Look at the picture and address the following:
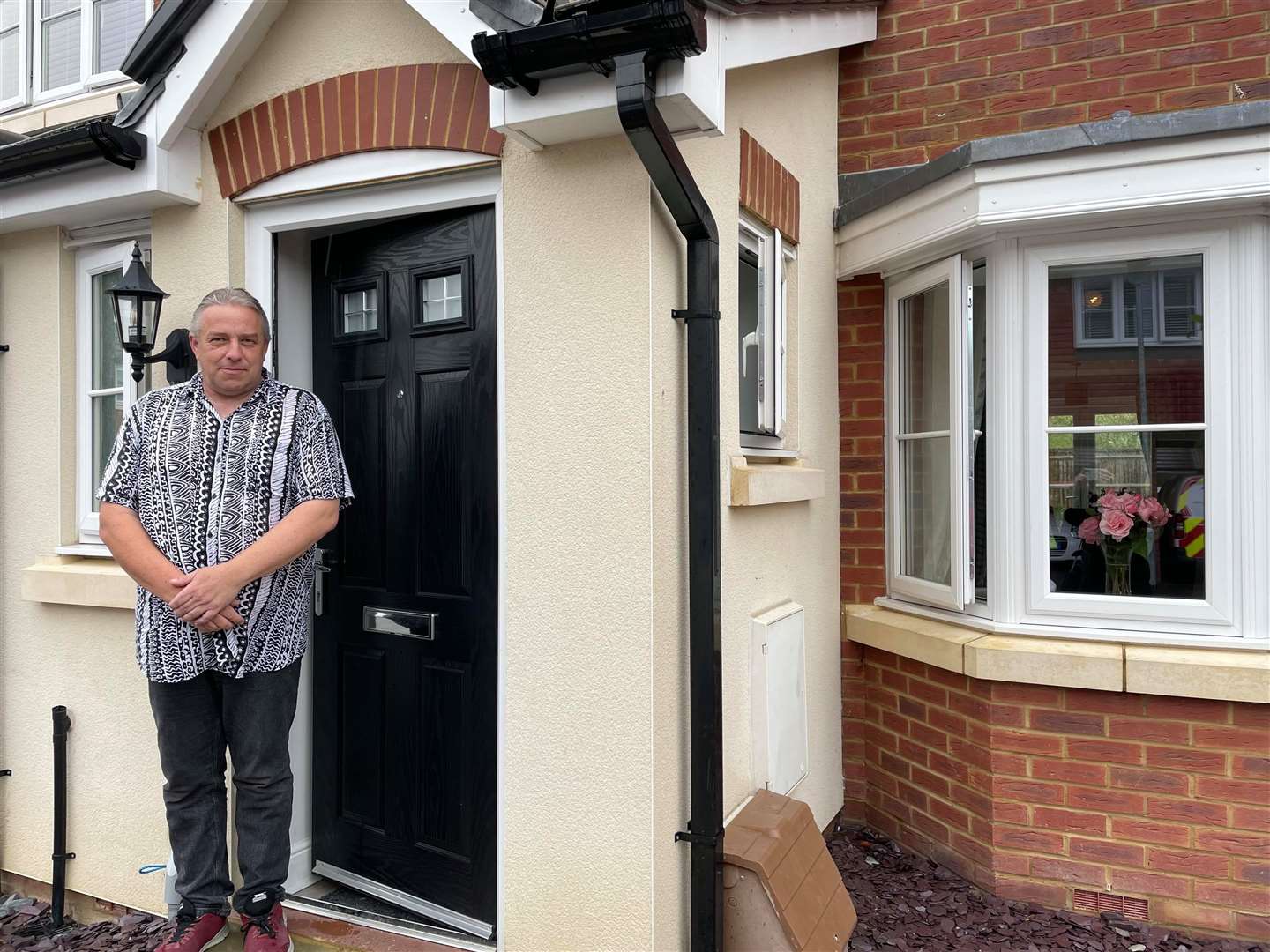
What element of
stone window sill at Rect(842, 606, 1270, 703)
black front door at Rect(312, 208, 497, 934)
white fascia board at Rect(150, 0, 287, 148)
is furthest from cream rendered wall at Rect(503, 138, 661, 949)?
stone window sill at Rect(842, 606, 1270, 703)

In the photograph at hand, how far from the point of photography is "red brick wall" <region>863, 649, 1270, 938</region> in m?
3.36

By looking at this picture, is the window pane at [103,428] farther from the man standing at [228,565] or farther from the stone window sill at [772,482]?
the stone window sill at [772,482]

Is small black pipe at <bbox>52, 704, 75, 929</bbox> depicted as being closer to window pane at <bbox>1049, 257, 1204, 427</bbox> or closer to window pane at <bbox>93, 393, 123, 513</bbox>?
window pane at <bbox>93, 393, 123, 513</bbox>

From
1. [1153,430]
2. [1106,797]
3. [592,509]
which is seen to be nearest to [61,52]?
[592,509]

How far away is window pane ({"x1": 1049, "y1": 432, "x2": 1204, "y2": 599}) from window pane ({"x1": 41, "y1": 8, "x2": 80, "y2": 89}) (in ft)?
16.1

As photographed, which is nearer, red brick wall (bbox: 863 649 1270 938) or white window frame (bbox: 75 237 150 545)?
red brick wall (bbox: 863 649 1270 938)

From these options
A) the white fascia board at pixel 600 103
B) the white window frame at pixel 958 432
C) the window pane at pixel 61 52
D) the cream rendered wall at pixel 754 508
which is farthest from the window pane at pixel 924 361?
the window pane at pixel 61 52

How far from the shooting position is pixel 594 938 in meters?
2.80

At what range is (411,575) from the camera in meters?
3.37

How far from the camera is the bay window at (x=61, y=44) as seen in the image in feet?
14.5

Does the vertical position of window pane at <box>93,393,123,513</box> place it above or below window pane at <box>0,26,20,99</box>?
below

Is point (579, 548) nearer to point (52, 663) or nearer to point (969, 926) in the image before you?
point (969, 926)

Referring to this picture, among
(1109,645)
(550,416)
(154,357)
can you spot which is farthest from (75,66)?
(1109,645)

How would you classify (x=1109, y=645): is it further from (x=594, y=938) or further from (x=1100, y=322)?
(x=594, y=938)
